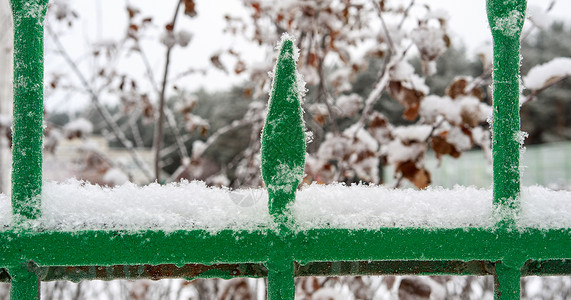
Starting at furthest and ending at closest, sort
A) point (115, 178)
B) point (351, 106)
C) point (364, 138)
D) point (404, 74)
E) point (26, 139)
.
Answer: point (115, 178) < point (351, 106) < point (364, 138) < point (404, 74) < point (26, 139)

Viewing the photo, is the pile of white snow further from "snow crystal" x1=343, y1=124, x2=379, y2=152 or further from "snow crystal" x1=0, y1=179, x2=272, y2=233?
"snow crystal" x1=343, y1=124, x2=379, y2=152

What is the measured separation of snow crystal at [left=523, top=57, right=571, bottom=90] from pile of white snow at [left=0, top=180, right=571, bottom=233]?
2.04 feet

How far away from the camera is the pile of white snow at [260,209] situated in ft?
1.42

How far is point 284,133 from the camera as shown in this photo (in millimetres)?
435

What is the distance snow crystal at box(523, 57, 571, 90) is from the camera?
3.13 ft

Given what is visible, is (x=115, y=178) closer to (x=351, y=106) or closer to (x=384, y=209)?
(x=351, y=106)

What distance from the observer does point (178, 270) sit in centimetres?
46

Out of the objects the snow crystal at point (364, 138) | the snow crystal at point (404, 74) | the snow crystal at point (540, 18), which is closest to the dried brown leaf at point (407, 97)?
the snow crystal at point (404, 74)

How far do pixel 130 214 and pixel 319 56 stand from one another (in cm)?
115

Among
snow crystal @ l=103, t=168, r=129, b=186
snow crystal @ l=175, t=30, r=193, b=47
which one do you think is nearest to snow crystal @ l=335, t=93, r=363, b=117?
snow crystal @ l=175, t=30, r=193, b=47

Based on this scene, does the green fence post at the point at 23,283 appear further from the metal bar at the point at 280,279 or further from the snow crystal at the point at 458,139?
the snow crystal at the point at 458,139

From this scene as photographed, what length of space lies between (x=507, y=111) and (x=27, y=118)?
0.47 m

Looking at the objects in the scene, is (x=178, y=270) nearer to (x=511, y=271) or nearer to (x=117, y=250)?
(x=117, y=250)

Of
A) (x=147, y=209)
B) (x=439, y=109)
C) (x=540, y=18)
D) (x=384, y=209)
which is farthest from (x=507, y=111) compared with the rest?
(x=540, y=18)
